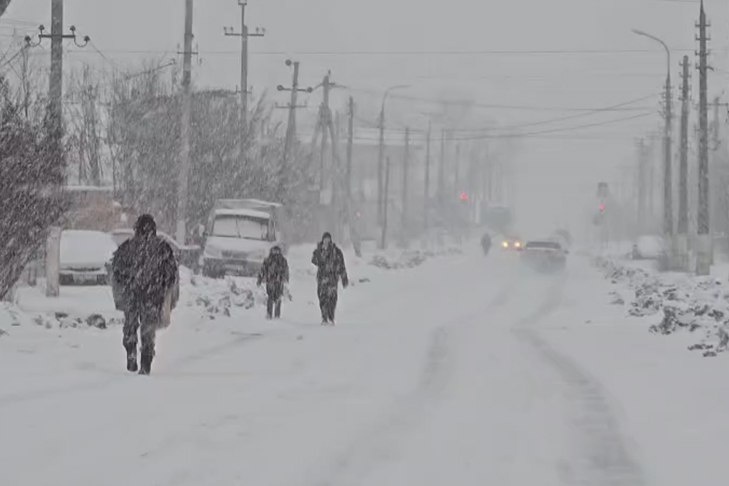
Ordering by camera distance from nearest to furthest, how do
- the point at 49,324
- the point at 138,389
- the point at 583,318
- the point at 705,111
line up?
the point at 138,389 → the point at 49,324 → the point at 583,318 → the point at 705,111

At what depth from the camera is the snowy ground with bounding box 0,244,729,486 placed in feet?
A: 31.9

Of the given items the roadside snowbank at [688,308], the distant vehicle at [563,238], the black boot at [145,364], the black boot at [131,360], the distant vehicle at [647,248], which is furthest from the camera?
the distant vehicle at [647,248]

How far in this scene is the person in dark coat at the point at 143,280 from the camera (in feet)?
49.9

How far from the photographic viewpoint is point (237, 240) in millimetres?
41125

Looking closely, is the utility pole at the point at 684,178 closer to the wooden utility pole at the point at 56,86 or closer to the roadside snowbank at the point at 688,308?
the roadside snowbank at the point at 688,308

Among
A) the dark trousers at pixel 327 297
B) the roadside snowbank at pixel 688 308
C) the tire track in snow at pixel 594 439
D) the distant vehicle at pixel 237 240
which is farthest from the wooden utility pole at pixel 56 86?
the distant vehicle at pixel 237 240

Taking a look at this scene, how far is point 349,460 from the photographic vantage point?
1005 cm

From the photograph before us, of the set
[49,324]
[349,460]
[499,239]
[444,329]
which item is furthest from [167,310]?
[499,239]

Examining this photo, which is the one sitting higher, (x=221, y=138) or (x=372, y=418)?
(x=221, y=138)

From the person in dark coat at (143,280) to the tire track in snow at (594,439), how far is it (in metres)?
4.35

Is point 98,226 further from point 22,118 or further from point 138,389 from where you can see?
point 138,389

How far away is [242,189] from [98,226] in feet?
45.4

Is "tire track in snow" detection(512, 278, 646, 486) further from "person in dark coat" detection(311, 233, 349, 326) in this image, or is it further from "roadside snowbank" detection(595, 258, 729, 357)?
"person in dark coat" detection(311, 233, 349, 326)

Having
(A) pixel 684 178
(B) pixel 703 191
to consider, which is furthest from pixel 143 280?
(A) pixel 684 178
